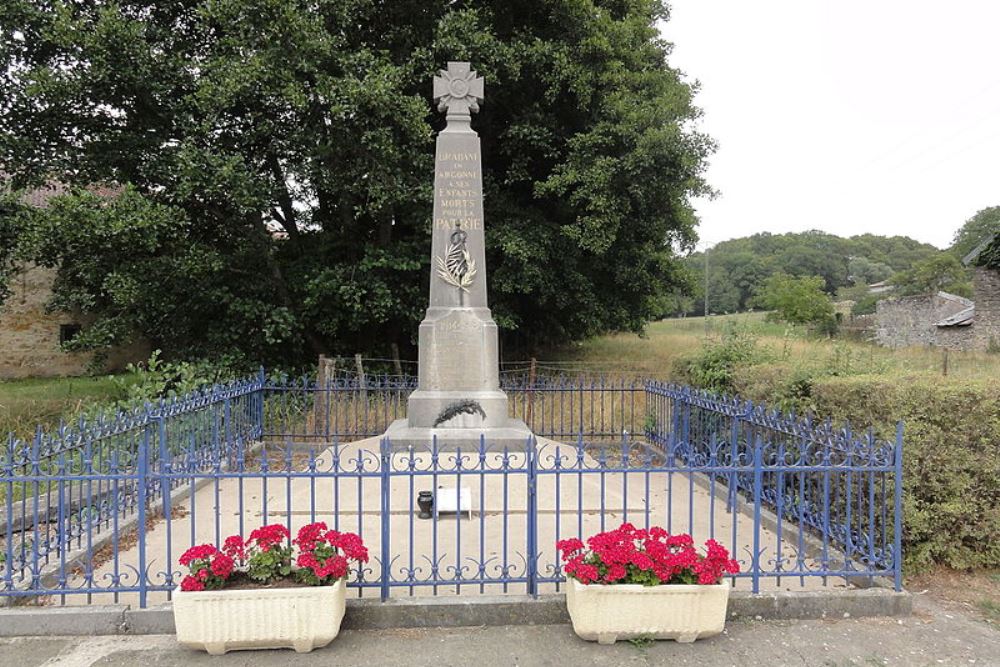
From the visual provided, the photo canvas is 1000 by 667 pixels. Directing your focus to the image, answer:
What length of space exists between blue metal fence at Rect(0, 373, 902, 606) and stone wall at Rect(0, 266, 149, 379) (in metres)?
13.2

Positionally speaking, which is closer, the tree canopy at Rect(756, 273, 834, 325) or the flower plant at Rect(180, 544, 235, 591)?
the flower plant at Rect(180, 544, 235, 591)

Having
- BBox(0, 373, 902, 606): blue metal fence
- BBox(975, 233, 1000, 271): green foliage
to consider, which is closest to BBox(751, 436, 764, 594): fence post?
BBox(0, 373, 902, 606): blue metal fence

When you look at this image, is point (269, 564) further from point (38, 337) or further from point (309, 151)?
point (38, 337)

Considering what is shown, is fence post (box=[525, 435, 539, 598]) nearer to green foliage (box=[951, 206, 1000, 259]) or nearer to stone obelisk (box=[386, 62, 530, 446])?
stone obelisk (box=[386, 62, 530, 446])

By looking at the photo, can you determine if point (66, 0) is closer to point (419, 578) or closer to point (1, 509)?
point (1, 509)

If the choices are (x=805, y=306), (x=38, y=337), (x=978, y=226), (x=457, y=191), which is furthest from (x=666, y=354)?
(x=978, y=226)

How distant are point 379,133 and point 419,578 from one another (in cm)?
916

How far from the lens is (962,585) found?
4516 millimetres

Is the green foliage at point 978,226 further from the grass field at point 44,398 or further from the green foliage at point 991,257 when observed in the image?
the grass field at point 44,398

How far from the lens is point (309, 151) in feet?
40.5

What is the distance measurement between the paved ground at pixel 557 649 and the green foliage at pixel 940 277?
47.0 meters

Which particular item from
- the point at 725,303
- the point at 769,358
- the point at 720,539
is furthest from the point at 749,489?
the point at 725,303

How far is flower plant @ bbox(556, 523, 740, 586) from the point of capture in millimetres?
3521

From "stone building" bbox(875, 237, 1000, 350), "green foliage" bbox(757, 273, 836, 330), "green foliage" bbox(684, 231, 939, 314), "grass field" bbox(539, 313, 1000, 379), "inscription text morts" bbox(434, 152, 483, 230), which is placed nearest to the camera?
"inscription text morts" bbox(434, 152, 483, 230)
